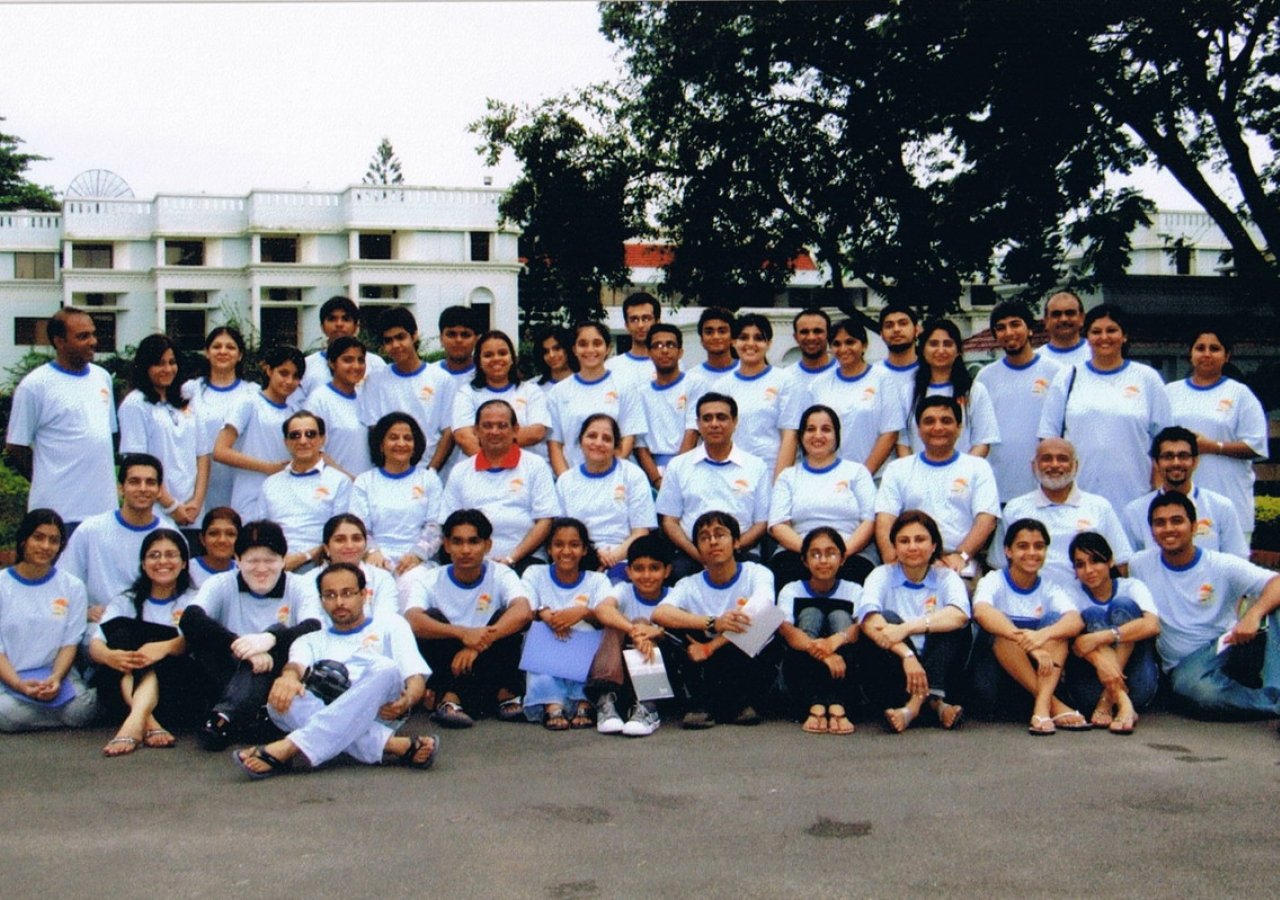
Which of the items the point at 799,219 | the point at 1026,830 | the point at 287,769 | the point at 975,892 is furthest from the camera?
the point at 799,219

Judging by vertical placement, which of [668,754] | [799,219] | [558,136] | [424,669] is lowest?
[668,754]

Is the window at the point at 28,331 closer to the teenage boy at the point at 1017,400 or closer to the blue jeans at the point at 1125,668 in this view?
the teenage boy at the point at 1017,400

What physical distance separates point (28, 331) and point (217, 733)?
5145 cm

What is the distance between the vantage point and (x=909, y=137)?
15602 mm

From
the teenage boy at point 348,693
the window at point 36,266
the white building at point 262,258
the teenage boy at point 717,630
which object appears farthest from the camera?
the window at point 36,266

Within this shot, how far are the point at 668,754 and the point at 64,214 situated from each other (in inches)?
1966

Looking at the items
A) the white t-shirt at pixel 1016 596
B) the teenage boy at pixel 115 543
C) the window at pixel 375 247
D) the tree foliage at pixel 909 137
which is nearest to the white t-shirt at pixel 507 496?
the teenage boy at pixel 115 543

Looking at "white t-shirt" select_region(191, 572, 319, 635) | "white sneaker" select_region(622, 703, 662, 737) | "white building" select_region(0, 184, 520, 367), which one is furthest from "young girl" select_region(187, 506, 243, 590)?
"white building" select_region(0, 184, 520, 367)

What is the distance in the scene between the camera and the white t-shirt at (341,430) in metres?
8.09

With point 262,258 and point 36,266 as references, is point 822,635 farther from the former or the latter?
point 36,266

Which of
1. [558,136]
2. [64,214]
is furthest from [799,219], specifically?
[64,214]

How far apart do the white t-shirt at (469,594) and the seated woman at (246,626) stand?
66 cm

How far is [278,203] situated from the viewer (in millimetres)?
49000

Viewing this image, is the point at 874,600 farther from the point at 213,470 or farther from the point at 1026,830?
the point at 213,470
